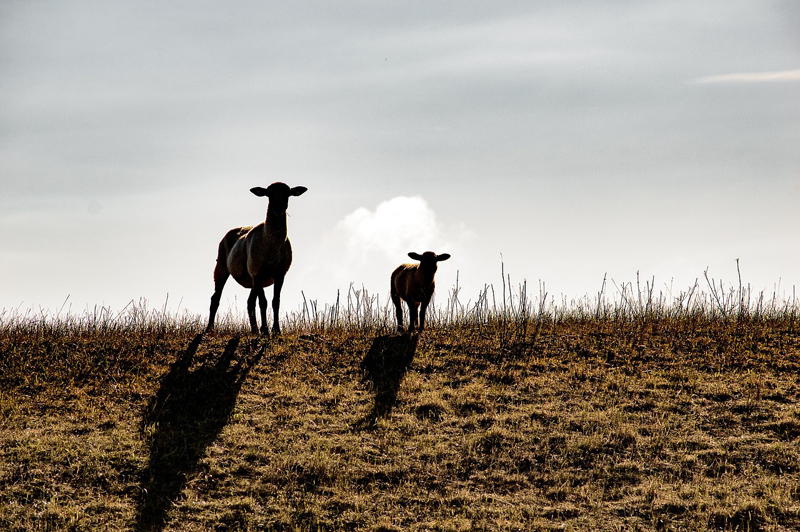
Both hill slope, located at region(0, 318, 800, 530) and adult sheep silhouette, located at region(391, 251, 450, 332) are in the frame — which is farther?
adult sheep silhouette, located at region(391, 251, 450, 332)

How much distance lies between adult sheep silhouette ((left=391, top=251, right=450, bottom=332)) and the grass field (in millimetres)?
1013

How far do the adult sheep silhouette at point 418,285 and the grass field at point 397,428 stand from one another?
101 cm

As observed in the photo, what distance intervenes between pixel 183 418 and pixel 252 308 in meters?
4.54

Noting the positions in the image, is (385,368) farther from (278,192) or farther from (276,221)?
(278,192)

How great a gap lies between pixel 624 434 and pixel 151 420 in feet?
22.0

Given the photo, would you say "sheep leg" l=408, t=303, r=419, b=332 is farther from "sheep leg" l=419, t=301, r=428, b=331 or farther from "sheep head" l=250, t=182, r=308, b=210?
"sheep head" l=250, t=182, r=308, b=210

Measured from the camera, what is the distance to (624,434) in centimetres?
1011

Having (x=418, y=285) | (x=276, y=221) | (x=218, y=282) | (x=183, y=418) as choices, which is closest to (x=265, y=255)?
(x=276, y=221)

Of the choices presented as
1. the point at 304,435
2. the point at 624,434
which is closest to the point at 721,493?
the point at 624,434

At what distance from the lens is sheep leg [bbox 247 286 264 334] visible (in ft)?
48.5

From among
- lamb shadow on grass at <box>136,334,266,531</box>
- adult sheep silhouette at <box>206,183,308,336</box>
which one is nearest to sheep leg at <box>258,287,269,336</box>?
adult sheep silhouette at <box>206,183,308,336</box>

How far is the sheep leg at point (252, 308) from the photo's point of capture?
1477cm

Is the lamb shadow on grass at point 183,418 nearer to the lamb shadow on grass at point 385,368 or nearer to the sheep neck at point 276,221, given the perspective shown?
the lamb shadow on grass at point 385,368

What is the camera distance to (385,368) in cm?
1288
